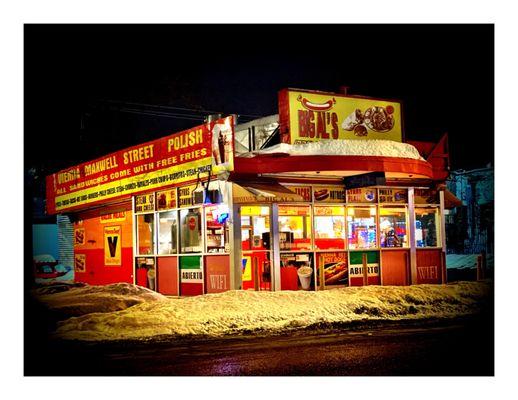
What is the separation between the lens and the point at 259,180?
51.0 feet

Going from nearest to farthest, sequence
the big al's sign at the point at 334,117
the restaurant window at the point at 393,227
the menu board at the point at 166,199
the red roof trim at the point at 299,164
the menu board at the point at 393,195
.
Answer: the red roof trim at the point at 299,164 < the big al's sign at the point at 334,117 < the menu board at the point at 166,199 < the menu board at the point at 393,195 < the restaurant window at the point at 393,227

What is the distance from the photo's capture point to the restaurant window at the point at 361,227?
1752cm

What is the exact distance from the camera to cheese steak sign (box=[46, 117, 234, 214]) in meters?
14.9

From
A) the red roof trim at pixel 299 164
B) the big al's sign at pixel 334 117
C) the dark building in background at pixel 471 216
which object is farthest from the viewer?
the dark building in background at pixel 471 216

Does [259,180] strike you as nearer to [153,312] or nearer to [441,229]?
[153,312]

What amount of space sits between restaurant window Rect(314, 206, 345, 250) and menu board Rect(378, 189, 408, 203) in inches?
54.2

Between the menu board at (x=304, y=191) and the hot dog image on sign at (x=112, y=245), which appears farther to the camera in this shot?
the hot dog image on sign at (x=112, y=245)

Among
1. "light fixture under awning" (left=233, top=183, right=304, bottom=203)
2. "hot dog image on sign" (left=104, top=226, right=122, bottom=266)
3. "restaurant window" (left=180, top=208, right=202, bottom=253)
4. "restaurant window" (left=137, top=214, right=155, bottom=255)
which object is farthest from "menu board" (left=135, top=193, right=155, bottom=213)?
"light fixture under awning" (left=233, top=183, right=304, bottom=203)

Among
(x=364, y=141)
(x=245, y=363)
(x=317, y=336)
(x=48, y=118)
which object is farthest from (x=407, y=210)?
(x=48, y=118)

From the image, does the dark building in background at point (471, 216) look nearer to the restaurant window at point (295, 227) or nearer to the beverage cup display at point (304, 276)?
the restaurant window at point (295, 227)

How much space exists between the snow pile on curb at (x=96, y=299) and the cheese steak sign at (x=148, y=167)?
3219mm

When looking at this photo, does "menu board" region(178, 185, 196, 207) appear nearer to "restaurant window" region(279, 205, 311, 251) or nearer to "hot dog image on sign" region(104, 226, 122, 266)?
"restaurant window" region(279, 205, 311, 251)

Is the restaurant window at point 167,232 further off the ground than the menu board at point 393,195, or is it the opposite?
the menu board at point 393,195

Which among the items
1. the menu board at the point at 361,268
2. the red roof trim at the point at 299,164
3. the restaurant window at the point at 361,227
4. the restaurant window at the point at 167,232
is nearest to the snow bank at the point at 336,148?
the red roof trim at the point at 299,164
